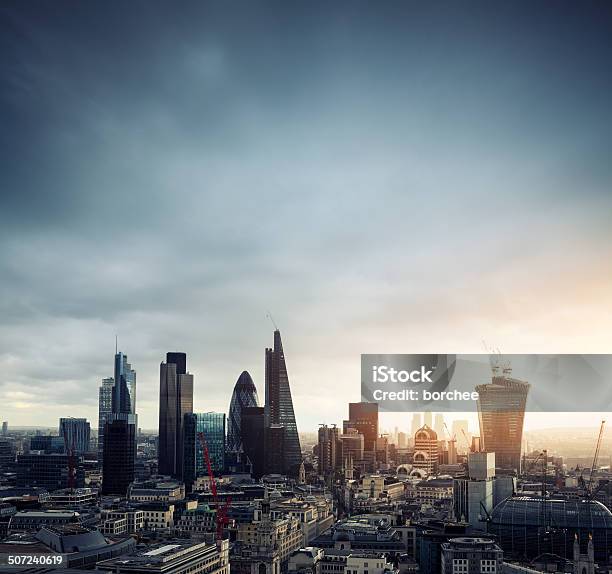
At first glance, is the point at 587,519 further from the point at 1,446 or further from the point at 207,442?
the point at 1,446

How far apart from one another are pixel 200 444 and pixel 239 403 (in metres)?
13.7

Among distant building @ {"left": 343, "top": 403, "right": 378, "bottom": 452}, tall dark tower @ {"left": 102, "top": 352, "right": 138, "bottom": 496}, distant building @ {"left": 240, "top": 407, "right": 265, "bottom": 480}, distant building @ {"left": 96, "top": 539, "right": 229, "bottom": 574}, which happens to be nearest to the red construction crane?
distant building @ {"left": 96, "top": 539, "right": 229, "bottom": 574}

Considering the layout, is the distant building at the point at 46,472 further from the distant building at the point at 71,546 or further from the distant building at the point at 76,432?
the distant building at the point at 71,546

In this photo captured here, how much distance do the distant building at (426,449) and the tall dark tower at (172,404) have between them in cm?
1848

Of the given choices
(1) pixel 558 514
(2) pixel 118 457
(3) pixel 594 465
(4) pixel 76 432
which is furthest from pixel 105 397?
(1) pixel 558 514

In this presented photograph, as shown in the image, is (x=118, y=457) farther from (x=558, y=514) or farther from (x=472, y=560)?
(x=472, y=560)

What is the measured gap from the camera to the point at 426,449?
222ft

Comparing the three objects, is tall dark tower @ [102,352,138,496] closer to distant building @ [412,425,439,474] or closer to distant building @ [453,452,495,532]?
distant building @ [453,452,495,532]

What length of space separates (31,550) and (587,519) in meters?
18.6

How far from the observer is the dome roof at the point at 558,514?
29.2 metres

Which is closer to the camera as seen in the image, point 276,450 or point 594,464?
point 594,464

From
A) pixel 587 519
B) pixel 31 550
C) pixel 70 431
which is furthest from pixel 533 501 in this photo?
pixel 70 431

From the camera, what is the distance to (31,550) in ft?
73.7

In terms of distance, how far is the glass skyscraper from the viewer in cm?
5725
